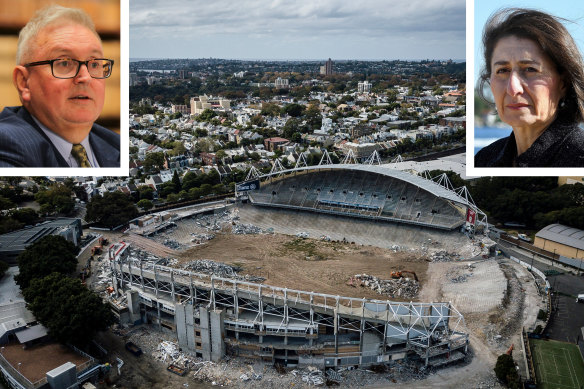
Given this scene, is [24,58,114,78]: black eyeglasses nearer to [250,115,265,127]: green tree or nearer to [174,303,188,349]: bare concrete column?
[174,303,188,349]: bare concrete column

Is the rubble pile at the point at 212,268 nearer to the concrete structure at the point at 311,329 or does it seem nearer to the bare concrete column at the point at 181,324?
the concrete structure at the point at 311,329

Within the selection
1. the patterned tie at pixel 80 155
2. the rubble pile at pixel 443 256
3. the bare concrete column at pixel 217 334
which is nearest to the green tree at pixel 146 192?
the bare concrete column at pixel 217 334

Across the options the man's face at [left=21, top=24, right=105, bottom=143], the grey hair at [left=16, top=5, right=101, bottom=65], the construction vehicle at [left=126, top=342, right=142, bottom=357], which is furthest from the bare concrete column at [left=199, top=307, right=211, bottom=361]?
the grey hair at [left=16, top=5, right=101, bottom=65]

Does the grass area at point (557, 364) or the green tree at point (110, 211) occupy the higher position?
the green tree at point (110, 211)

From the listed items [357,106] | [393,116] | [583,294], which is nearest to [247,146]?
[393,116]

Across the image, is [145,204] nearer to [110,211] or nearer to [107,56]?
[110,211]

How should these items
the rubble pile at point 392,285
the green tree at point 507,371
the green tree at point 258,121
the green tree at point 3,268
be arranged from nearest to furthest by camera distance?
the green tree at point 507,371 < the rubble pile at point 392,285 < the green tree at point 3,268 < the green tree at point 258,121

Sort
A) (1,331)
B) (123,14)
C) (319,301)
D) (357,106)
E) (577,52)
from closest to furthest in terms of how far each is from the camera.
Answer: (577,52), (123,14), (1,331), (319,301), (357,106)

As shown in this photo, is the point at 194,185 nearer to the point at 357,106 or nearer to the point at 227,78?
the point at 357,106
